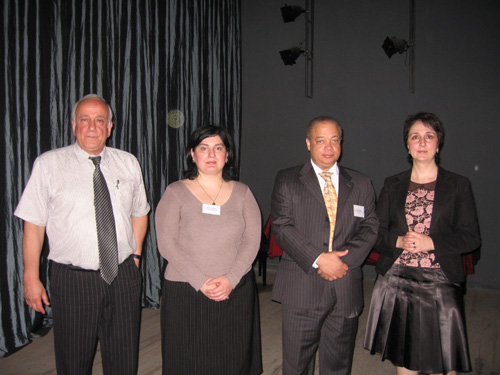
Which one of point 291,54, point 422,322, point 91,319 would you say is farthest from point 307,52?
point 91,319

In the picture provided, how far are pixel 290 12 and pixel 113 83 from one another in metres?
2.99

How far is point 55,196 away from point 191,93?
338cm

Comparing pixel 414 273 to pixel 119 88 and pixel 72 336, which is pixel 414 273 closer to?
pixel 72 336

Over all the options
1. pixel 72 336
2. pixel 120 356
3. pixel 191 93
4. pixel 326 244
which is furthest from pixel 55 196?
pixel 191 93

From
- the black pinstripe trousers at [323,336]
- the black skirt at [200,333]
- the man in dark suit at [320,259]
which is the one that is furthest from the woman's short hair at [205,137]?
the black pinstripe trousers at [323,336]

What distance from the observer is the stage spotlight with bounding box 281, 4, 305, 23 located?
5398 millimetres

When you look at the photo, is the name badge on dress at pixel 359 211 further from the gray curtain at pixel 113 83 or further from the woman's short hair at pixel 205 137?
the gray curtain at pixel 113 83

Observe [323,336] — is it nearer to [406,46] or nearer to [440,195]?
[440,195]

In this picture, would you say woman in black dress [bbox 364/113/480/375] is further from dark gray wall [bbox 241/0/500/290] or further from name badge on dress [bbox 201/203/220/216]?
dark gray wall [bbox 241/0/500/290]

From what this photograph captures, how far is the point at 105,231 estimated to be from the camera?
1.90 metres

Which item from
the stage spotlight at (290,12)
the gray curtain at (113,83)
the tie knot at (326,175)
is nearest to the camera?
the tie knot at (326,175)

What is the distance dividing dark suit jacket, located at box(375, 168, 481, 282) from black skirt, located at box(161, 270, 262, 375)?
0.90m

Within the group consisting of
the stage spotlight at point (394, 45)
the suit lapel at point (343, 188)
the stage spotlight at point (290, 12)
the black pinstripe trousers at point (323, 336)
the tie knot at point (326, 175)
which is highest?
the stage spotlight at point (290, 12)

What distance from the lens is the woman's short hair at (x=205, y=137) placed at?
6.58 ft
